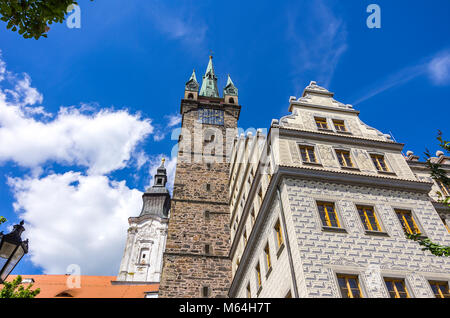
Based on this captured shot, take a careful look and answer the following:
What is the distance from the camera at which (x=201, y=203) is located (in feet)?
81.4

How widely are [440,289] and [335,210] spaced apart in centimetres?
417

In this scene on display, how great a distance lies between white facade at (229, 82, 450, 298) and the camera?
10.5 metres

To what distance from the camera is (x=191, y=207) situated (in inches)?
958

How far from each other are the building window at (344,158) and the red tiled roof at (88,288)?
95.6 ft

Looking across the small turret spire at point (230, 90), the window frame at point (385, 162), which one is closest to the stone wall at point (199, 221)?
the small turret spire at point (230, 90)

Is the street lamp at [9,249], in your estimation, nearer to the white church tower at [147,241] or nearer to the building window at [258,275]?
the building window at [258,275]

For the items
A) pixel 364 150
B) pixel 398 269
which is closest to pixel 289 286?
pixel 398 269

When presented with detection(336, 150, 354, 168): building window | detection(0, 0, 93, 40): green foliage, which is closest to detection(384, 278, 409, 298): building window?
detection(336, 150, 354, 168): building window

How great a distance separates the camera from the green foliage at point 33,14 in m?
4.92

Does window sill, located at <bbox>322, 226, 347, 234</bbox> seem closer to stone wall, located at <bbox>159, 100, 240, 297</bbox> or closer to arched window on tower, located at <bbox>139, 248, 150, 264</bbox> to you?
stone wall, located at <bbox>159, 100, 240, 297</bbox>

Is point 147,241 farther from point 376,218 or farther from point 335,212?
point 376,218

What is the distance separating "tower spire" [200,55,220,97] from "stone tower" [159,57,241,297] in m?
9.04
